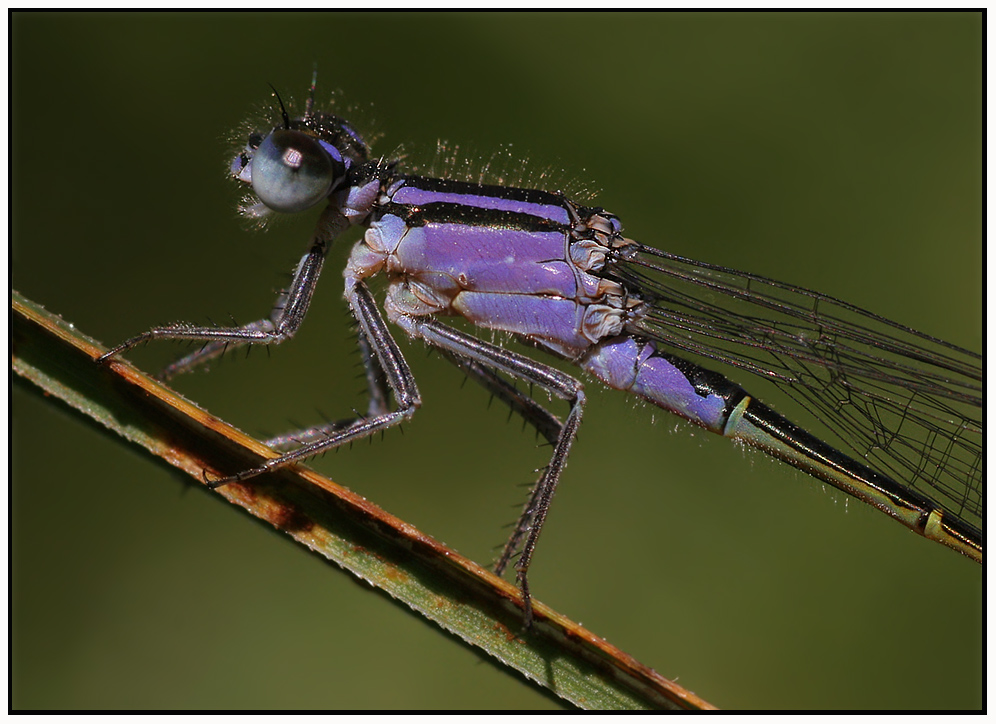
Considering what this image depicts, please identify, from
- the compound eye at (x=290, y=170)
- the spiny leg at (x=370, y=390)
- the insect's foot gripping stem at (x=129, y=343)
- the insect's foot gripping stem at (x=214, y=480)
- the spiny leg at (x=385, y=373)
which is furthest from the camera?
the spiny leg at (x=370, y=390)

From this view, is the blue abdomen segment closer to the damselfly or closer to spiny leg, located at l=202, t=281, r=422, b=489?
the damselfly

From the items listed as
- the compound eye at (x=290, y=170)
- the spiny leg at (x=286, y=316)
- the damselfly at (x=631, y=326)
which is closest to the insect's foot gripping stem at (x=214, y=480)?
the spiny leg at (x=286, y=316)

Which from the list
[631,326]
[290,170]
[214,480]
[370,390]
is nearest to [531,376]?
[631,326]

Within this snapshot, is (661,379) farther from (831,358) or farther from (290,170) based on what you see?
(290,170)

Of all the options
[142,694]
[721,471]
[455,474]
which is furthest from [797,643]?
[142,694]

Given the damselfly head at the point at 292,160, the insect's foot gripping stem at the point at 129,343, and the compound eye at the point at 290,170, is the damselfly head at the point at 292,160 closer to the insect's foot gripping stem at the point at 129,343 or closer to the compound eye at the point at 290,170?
the compound eye at the point at 290,170

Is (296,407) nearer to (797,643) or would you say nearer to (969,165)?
(797,643)

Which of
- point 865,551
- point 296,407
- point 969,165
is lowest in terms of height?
point 296,407
